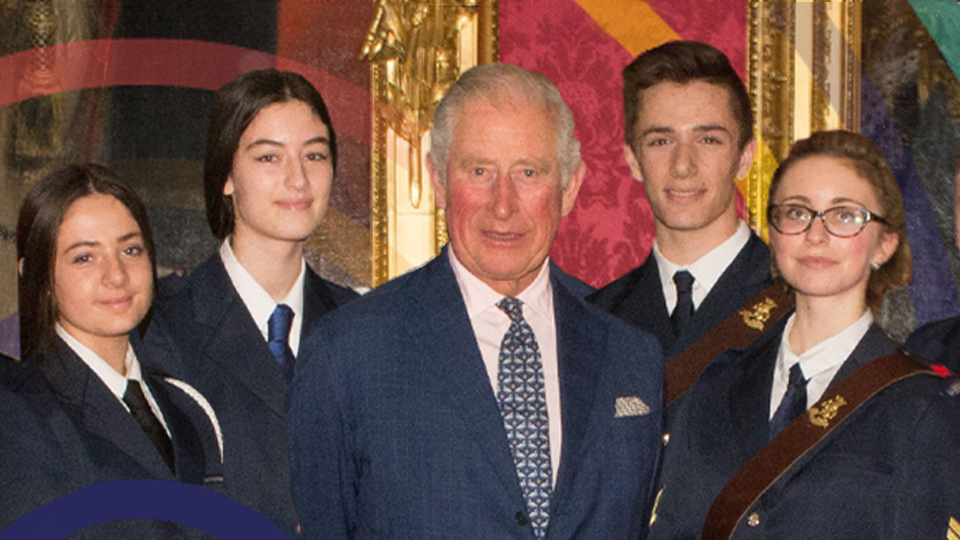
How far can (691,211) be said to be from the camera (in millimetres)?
3469

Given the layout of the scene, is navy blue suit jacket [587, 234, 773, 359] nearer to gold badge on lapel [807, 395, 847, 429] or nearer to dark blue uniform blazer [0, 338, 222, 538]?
gold badge on lapel [807, 395, 847, 429]

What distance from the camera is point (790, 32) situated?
414 cm

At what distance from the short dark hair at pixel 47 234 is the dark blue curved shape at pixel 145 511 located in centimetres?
43

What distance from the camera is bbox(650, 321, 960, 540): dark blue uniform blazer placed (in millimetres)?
2615

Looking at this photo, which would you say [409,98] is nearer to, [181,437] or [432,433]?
[181,437]

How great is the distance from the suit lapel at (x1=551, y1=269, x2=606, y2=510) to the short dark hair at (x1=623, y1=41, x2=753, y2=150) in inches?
40.4

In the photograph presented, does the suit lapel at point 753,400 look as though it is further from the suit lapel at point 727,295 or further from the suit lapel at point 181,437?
the suit lapel at point 181,437

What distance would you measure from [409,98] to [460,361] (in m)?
1.55

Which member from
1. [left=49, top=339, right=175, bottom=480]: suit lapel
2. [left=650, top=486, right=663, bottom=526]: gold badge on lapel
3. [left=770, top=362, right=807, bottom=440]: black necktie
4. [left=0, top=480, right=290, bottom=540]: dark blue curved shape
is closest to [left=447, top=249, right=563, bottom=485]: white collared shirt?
[left=650, top=486, right=663, bottom=526]: gold badge on lapel

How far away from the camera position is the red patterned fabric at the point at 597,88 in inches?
157

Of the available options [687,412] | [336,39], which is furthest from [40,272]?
[687,412]

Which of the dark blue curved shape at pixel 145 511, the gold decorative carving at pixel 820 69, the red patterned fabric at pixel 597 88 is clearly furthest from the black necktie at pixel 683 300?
the dark blue curved shape at pixel 145 511

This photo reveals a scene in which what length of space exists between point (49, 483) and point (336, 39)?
1.77 metres

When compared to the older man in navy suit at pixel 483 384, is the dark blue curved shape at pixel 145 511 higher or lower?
lower
